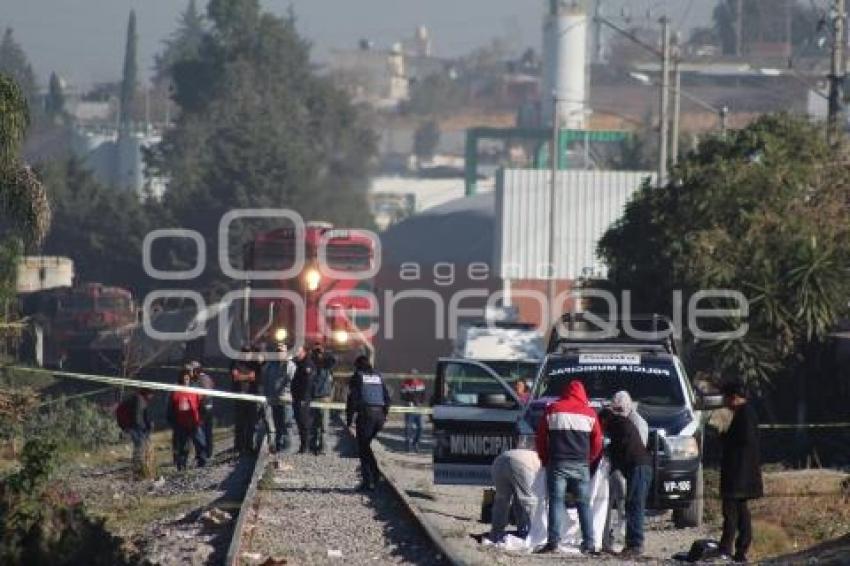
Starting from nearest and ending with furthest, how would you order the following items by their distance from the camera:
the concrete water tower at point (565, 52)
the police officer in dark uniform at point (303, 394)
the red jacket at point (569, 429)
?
the red jacket at point (569, 429) < the police officer in dark uniform at point (303, 394) < the concrete water tower at point (565, 52)

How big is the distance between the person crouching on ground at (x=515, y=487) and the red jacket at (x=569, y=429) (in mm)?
211

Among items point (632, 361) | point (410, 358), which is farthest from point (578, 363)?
point (410, 358)

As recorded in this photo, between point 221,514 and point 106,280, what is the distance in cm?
8530

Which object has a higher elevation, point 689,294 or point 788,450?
point 689,294

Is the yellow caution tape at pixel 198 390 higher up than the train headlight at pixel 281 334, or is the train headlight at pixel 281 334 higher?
the train headlight at pixel 281 334

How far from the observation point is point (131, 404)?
101ft

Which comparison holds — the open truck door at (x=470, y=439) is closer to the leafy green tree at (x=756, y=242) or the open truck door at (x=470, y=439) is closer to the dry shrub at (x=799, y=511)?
the dry shrub at (x=799, y=511)

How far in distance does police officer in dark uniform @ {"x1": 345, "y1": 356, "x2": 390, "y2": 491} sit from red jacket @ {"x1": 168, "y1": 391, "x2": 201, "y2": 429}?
6.49 meters

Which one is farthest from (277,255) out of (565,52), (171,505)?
(565,52)

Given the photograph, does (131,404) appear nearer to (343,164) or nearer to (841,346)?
(841,346)

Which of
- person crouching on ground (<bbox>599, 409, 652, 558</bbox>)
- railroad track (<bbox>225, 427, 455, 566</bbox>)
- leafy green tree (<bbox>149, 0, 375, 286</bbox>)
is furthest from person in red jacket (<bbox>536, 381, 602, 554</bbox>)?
leafy green tree (<bbox>149, 0, 375, 286</bbox>)

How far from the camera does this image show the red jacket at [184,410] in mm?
30719

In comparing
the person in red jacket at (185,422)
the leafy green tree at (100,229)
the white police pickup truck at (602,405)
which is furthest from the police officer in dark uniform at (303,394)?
the leafy green tree at (100,229)

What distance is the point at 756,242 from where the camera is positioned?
133 feet
